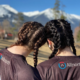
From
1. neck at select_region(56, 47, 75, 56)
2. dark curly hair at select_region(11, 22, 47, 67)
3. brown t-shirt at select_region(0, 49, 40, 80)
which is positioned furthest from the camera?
dark curly hair at select_region(11, 22, 47, 67)

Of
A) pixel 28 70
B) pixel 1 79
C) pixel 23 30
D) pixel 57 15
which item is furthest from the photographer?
pixel 57 15

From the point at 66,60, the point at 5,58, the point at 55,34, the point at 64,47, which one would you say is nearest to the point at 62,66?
the point at 66,60

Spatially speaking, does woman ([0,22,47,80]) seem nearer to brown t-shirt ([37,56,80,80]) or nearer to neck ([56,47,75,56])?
brown t-shirt ([37,56,80,80])

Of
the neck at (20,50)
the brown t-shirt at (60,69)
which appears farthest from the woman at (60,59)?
the neck at (20,50)

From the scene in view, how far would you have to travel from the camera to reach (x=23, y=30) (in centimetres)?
129

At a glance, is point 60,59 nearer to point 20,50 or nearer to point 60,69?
point 60,69

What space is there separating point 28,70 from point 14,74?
0.49 ft

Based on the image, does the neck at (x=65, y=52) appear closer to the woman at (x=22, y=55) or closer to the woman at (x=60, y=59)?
the woman at (x=60, y=59)

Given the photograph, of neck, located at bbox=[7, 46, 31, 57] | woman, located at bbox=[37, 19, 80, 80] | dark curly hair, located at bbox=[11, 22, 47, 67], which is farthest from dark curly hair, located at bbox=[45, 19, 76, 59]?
neck, located at bbox=[7, 46, 31, 57]

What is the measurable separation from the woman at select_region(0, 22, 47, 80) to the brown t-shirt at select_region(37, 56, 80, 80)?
0.26ft

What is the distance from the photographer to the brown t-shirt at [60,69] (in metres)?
0.97

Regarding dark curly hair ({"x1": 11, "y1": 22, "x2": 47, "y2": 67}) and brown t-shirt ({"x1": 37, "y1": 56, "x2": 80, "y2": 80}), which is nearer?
brown t-shirt ({"x1": 37, "y1": 56, "x2": 80, "y2": 80})

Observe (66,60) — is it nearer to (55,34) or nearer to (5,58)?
(55,34)

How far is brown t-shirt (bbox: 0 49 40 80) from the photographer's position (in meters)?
0.92
